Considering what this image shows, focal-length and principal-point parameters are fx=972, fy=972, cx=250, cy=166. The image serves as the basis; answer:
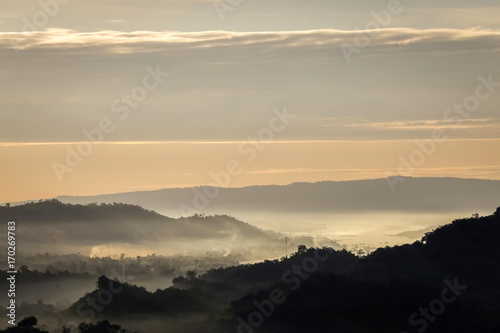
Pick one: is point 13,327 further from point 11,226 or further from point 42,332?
point 11,226

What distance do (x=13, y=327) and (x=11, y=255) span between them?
3532 cm

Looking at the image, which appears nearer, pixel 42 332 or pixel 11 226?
pixel 11 226

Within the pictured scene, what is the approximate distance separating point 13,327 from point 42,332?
6097 millimetres

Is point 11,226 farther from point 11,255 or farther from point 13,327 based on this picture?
point 13,327

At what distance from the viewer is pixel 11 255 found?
547 ft

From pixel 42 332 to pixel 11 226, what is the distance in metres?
44.2

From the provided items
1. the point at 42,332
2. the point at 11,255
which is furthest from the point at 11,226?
the point at 42,332

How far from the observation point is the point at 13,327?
197 metres

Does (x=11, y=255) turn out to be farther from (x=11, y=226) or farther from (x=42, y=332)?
(x=42, y=332)

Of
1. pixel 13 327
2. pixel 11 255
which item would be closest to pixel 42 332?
pixel 13 327

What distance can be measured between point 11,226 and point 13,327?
45072 millimetres

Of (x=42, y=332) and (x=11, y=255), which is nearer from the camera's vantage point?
(x=11, y=255)

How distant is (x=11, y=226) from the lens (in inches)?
6250
